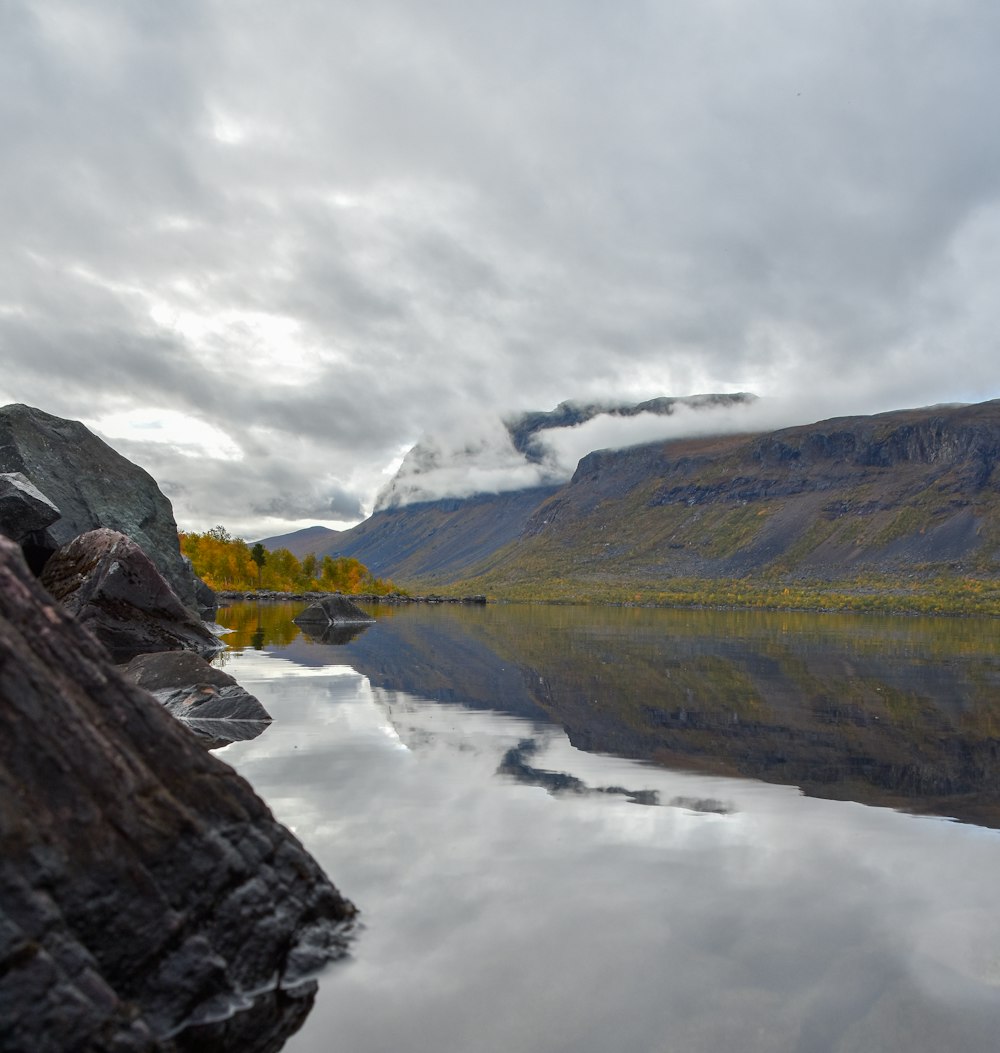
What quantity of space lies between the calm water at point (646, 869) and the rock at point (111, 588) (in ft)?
20.1

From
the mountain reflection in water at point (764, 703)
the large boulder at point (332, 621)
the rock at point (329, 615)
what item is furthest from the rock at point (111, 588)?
the rock at point (329, 615)

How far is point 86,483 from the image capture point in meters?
39.1

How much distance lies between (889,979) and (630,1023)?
2851 millimetres

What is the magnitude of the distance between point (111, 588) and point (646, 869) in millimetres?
21599

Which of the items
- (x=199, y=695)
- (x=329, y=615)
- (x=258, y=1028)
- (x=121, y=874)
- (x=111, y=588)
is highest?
(x=329, y=615)

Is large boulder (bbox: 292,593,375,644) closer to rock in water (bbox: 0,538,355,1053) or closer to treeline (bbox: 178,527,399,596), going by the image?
rock in water (bbox: 0,538,355,1053)

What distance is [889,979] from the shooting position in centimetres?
838

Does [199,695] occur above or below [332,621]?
below

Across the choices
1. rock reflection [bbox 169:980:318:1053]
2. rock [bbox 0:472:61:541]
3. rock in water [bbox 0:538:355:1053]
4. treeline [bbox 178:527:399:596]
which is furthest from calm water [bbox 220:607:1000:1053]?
treeline [bbox 178:527:399:596]

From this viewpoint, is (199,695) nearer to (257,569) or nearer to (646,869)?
(646,869)

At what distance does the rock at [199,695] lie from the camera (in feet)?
63.8

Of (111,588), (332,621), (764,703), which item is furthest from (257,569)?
(764,703)

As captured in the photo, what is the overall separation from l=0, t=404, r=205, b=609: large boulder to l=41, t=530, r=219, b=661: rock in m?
6.25

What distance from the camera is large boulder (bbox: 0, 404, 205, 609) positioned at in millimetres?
35625
